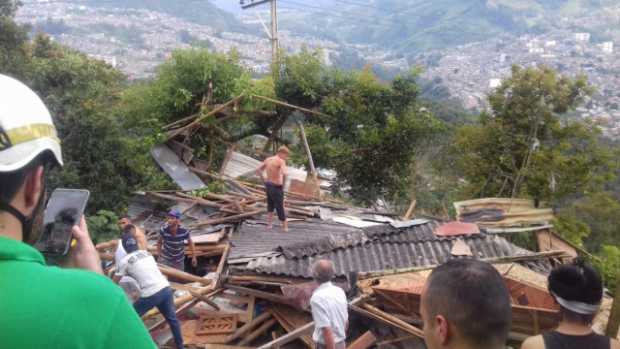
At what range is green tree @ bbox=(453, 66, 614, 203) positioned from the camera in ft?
59.5

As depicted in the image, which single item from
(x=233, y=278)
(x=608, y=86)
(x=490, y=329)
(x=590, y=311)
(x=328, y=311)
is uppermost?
(x=490, y=329)

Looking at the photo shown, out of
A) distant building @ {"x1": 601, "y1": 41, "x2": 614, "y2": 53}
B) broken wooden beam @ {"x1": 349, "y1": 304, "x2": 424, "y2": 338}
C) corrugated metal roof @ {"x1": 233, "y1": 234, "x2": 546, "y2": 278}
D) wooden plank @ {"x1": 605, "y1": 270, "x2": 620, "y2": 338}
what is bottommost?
distant building @ {"x1": 601, "y1": 41, "x2": 614, "y2": 53}

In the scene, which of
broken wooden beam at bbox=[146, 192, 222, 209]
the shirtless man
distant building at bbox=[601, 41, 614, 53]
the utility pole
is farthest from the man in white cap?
distant building at bbox=[601, 41, 614, 53]

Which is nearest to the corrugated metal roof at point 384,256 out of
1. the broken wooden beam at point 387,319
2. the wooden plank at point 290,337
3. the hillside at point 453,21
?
the broken wooden beam at point 387,319

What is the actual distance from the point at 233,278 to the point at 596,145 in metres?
16.8

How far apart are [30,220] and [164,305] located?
4678 millimetres

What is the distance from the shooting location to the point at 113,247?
7.21 m

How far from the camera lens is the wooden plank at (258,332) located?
6.48m

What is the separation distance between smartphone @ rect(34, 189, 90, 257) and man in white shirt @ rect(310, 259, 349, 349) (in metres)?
3.17

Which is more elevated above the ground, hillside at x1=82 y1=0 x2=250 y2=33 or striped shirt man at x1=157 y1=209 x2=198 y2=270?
hillside at x1=82 y1=0 x2=250 y2=33

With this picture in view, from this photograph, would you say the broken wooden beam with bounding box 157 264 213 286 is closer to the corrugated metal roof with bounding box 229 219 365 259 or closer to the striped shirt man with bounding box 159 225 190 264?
the striped shirt man with bounding box 159 225 190 264

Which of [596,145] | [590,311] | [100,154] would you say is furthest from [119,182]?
[596,145]

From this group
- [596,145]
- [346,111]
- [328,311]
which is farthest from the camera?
[596,145]

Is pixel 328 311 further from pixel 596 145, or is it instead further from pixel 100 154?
pixel 596 145
